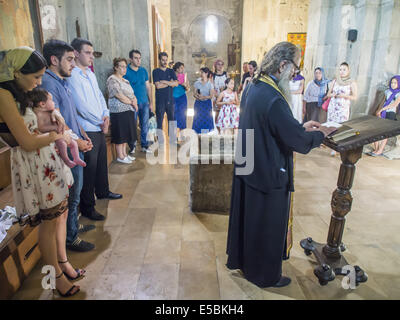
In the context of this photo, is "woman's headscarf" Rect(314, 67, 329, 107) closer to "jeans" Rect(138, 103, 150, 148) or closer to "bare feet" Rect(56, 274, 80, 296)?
"jeans" Rect(138, 103, 150, 148)

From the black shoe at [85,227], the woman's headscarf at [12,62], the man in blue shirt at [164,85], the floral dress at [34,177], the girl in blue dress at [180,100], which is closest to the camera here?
A: the woman's headscarf at [12,62]

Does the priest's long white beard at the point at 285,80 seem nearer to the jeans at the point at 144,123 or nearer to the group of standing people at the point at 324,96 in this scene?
the group of standing people at the point at 324,96

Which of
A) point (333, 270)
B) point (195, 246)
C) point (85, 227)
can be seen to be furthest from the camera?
point (85, 227)

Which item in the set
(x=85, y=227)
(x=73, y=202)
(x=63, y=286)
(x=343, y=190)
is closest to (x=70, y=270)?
(x=63, y=286)

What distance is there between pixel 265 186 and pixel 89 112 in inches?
82.3

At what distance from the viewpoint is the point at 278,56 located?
6.89ft

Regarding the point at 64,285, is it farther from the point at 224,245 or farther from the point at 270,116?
the point at 270,116

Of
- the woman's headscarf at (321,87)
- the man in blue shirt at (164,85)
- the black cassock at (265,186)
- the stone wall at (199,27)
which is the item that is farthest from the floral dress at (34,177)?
the stone wall at (199,27)

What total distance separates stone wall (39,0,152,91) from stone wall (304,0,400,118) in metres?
4.25

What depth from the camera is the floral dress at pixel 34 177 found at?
6.57 ft

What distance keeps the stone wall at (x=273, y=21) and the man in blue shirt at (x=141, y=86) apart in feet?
27.2

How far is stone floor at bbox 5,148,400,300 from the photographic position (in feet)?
8.13

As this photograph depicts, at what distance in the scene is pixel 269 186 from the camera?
2172mm

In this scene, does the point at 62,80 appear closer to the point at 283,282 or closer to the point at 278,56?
the point at 278,56
